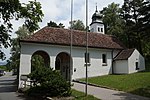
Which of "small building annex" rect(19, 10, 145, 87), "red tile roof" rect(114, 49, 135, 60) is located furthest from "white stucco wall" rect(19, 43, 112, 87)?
"red tile roof" rect(114, 49, 135, 60)

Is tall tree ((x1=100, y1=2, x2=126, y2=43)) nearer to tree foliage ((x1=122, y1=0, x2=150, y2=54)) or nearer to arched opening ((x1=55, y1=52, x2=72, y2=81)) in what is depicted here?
tree foliage ((x1=122, y1=0, x2=150, y2=54))

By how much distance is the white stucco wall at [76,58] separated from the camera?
2741 cm

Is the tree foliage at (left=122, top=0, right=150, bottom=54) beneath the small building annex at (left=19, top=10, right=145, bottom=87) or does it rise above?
above

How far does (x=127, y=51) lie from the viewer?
35188 mm

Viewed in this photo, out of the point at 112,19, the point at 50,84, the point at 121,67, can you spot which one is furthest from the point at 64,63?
the point at 112,19

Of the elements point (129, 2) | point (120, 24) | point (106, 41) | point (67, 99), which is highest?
point (129, 2)

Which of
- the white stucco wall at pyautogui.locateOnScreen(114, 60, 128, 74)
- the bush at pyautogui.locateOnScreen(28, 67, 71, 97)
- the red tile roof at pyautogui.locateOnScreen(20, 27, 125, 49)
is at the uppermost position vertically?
the red tile roof at pyautogui.locateOnScreen(20, 27, 125, 49)

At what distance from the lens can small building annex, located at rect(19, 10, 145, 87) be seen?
28377mm

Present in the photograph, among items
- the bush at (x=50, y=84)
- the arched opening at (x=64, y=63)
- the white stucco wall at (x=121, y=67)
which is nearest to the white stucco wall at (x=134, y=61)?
the white stucco wall at (x=121, y=67)

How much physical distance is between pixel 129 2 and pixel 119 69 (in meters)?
23.2

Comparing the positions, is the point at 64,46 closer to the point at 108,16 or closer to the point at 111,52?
the point at 111,52

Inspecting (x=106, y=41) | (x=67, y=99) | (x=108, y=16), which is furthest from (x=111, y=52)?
(x=108, y=16)

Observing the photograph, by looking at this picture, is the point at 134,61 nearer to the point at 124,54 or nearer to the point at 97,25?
the point at 124,54

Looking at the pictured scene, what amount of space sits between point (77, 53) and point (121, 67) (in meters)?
7.88
